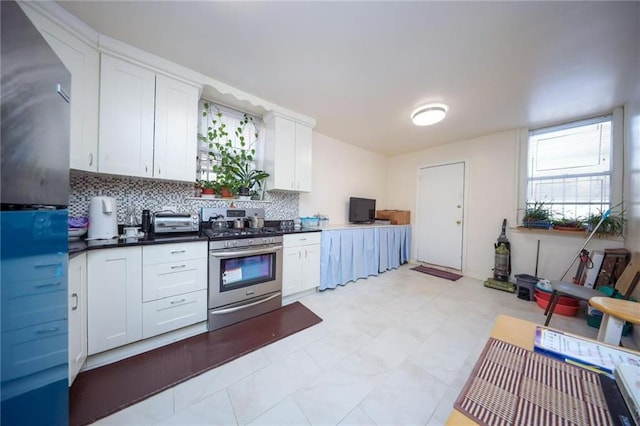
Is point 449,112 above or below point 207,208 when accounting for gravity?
above

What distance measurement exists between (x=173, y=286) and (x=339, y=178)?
3.06 meters

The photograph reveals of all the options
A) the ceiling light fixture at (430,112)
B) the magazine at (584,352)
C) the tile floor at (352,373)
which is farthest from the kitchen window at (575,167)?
the magazine at (584,352)

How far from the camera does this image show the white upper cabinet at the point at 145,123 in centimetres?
174

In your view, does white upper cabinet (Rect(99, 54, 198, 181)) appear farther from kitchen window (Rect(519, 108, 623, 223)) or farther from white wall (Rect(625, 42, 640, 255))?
kitchen window (Rect(519, 108, 623, 223))

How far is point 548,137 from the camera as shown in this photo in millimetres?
3061

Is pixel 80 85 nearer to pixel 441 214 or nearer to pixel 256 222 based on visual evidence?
pixel 256 222

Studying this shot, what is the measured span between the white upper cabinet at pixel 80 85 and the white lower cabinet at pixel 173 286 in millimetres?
883

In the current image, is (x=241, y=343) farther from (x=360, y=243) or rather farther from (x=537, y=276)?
(x=537, y=276)

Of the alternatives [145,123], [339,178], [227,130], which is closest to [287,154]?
[227,130]

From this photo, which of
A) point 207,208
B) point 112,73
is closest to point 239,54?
point 112,73

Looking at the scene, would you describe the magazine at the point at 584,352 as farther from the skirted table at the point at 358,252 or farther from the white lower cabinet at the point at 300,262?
the skirted table at the point at 358,252

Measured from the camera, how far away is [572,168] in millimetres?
2879

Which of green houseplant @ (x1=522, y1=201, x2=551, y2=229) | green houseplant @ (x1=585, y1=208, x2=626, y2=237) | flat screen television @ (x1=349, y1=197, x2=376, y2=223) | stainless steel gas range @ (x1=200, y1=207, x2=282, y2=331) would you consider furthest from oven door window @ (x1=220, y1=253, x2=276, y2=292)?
green houseplant @ (x1=585, y1=208, x2=626, y2=237)

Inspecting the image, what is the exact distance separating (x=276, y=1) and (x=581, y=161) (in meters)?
4.15
